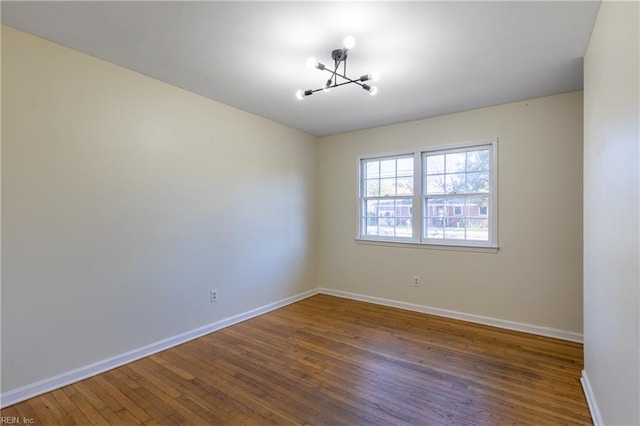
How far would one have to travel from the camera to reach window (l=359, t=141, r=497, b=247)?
369cm

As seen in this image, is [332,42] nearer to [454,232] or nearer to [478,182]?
[478,182]

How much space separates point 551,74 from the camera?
2.73m

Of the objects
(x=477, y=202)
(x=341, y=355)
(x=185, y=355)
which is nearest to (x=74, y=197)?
(x=185, y=355)

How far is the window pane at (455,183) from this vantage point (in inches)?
150

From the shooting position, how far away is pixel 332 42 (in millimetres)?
2250

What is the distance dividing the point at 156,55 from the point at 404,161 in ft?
10.3

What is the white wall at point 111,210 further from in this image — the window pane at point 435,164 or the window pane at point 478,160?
the window pane at point 478,160

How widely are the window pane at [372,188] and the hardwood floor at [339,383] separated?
198 cm

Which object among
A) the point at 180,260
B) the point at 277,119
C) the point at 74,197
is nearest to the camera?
the point at 74,197

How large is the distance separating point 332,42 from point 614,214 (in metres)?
2.02

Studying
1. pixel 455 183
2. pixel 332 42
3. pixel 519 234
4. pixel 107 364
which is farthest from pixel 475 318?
pixel 107 364

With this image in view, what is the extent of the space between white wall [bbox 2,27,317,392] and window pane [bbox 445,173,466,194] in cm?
244

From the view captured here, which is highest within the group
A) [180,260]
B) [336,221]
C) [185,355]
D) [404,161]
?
[404,161]

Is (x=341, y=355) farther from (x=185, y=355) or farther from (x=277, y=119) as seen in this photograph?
(x=277, y=119)
